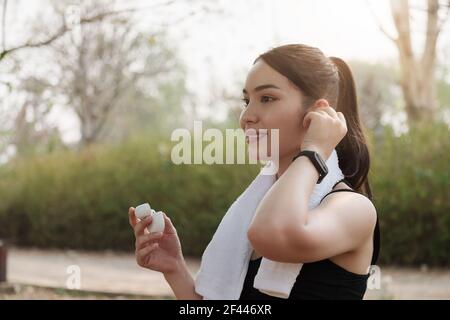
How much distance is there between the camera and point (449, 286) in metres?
7.73

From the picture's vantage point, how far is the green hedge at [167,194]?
9148 millimetres

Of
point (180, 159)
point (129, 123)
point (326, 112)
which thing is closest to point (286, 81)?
point (326, 112)

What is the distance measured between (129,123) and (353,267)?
96.6 ft

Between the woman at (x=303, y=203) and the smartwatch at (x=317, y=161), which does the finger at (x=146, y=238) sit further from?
the smartwatch at (x=317, y=161)

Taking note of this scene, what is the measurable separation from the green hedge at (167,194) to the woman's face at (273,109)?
7627mm

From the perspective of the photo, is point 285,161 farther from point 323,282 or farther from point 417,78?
point 417,78

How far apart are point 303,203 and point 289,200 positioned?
3 cm

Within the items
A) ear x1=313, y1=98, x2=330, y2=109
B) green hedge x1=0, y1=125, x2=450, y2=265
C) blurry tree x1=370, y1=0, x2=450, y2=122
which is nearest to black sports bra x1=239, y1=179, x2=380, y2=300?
ear x1=313, y1=98, x2=330, y2=109

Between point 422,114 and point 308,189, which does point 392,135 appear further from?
point 308,189

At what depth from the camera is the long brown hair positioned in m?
1.73

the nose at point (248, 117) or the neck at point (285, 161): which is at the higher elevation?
the nose at point (248, 117)

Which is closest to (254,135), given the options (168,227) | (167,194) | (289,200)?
(289,200)

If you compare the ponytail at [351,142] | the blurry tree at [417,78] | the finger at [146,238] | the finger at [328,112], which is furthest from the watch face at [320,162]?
the blurry tree at [417,78]

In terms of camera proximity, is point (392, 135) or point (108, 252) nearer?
point (392, 135)
